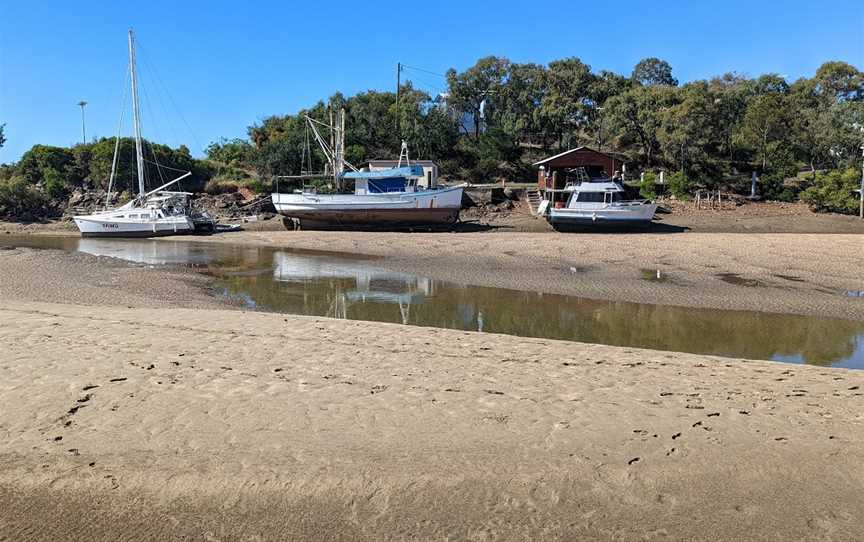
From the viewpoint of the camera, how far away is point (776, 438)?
4.71 m

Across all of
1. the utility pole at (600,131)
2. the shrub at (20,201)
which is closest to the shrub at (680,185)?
the utility pole at (600,131)

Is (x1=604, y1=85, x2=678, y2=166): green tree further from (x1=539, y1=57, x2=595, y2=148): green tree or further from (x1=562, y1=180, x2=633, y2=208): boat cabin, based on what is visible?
(x1=562, y1=180, x2=633, y2=208): boat cabin

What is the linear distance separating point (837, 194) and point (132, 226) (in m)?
39.8

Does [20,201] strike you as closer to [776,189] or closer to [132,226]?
[132,226]

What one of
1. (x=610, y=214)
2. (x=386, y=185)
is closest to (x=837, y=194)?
(x=610, y=214)

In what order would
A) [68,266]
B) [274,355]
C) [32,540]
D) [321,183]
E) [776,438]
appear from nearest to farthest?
[32,540] < [776,438] < [274,355] < [68,266] < [321,183]

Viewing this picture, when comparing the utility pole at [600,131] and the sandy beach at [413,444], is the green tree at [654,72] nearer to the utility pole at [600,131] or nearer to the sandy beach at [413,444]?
the utility pole at [600,131]

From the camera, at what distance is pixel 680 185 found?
36688 millimetres

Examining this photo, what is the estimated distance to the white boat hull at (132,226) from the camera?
33.2m

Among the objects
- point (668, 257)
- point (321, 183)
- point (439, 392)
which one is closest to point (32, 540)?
point (439, 392)

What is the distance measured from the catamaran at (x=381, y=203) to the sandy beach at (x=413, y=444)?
1031 inches

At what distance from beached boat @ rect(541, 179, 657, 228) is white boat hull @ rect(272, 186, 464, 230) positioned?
6.33 m

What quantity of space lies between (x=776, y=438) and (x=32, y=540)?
5.28 meters

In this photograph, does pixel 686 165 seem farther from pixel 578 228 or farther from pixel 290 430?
pixel 290 430
